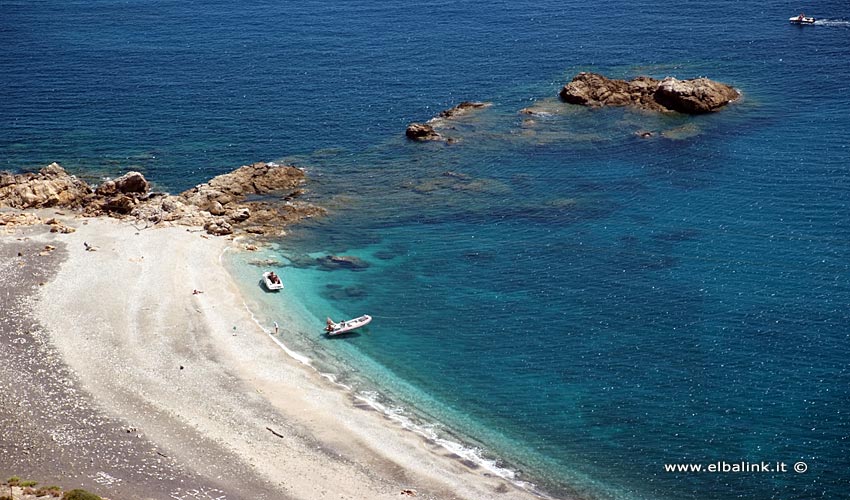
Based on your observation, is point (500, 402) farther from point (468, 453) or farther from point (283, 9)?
point (283, 9)

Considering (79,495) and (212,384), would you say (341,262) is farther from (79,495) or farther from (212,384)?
(79,495)

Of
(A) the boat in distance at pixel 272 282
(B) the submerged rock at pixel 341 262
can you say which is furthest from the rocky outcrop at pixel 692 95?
(A) the boat in distance at pixel 272 282

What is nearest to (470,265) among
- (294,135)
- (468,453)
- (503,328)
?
(503,328)

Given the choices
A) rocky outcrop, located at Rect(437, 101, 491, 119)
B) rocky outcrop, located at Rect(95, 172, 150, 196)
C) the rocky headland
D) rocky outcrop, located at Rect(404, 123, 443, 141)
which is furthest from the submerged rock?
rocky outcrop, located at Rect(437, 101, 491, 119)

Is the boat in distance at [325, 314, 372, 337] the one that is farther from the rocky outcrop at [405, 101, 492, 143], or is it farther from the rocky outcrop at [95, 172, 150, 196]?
the rocky outcrop at [405, 101, 492, 143]

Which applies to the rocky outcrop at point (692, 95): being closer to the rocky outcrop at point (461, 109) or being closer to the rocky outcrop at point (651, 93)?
the rocky outcrop at point (651, 93)

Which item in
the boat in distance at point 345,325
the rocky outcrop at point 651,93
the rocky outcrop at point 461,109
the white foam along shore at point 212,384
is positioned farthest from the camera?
the rocky outcrop at point 461,109

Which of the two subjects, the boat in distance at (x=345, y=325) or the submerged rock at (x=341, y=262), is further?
the submerged rock at (x=341, y=262)
